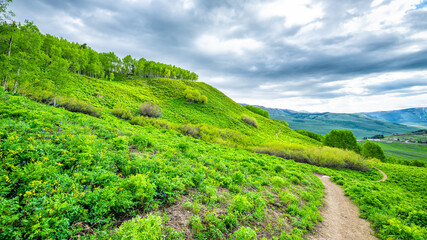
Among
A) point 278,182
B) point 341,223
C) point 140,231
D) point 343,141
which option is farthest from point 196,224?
point 343,141

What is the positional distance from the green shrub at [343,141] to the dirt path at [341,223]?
5028 centimetres

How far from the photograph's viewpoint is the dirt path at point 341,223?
24.6 ft

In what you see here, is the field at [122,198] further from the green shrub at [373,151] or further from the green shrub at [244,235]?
the green shrub at [373,151]

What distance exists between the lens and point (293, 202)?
9086 mm

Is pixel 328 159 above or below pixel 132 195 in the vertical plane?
below

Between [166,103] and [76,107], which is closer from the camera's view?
[76,107]

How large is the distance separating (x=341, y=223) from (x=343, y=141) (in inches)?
2191

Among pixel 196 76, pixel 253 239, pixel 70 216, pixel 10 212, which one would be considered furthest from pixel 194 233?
pixel 196 76

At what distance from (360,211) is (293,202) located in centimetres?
566

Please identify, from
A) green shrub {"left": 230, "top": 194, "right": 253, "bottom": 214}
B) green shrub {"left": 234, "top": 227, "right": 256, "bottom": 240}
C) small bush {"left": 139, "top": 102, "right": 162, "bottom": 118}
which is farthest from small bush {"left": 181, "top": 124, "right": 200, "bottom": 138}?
green shrub {"left": 234, "top": 227, "right": 256, "bottom": 240}

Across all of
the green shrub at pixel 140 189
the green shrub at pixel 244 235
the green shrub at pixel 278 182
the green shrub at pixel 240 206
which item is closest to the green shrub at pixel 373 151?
the green shrub at pixel 278 182

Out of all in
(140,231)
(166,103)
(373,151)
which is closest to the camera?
(140,231)

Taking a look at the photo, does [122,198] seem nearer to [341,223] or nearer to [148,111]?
[341,223]

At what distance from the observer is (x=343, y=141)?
50375mm
